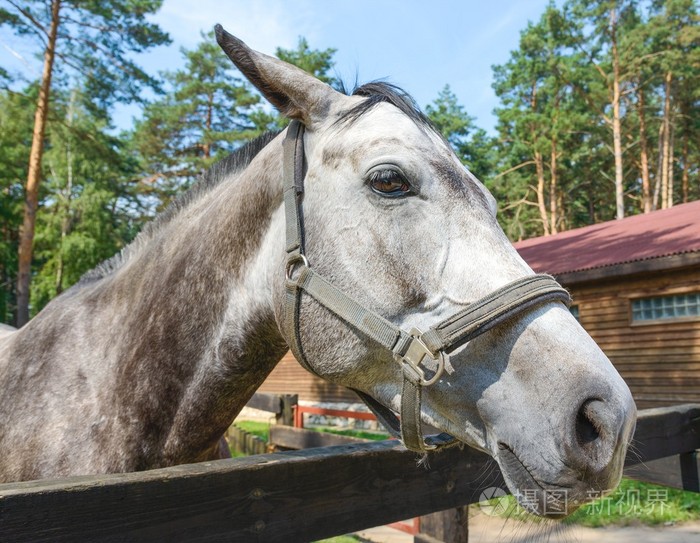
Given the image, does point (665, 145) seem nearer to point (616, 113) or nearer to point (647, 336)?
point (616, 113)

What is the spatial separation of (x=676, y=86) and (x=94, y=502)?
101 feet

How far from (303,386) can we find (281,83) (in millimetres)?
18282

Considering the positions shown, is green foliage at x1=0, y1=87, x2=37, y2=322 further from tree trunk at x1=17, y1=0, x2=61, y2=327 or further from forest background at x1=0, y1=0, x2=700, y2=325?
tree trunk at x1=17, y1=0, x2=61, y2=327

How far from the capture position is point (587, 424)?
1.29m

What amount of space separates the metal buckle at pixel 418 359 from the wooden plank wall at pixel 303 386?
1542 cm

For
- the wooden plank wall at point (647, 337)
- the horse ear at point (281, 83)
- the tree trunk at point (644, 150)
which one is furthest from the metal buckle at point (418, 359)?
the tree trunk at point (644, 150)

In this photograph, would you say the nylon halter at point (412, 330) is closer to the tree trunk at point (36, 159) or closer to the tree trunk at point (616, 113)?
the tree trunk at point (36, 159)

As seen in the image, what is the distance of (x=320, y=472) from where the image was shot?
67.4 inches

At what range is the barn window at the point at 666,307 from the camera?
11375 millimetres

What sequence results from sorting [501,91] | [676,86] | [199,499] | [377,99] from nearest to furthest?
[199,499], [377,99], [676,86], [501,91]

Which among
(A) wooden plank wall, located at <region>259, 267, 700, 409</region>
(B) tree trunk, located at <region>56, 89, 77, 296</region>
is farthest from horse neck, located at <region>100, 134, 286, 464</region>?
(B) tree trunk, located at <region>56, 89, 77, 296</region>

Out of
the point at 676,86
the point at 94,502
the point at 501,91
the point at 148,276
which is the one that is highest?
the point at 501,91

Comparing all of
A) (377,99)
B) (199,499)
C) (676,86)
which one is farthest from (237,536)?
(676,86)

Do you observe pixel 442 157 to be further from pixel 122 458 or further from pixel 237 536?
pixel 122 458
